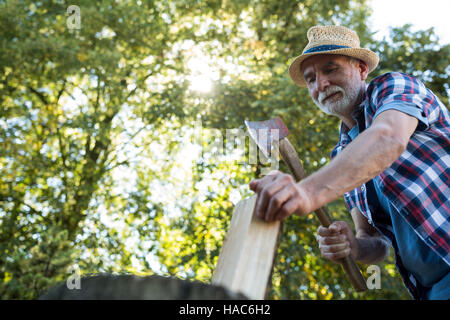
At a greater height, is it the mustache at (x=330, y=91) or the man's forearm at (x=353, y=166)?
the mustache at (x=330, y=91)

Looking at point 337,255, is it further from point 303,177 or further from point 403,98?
point 403,98

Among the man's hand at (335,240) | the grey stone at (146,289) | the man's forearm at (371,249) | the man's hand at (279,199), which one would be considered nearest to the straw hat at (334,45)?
the man's hand at (335,240)

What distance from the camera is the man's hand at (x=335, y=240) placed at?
1731mm

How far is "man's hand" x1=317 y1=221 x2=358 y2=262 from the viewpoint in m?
1.73

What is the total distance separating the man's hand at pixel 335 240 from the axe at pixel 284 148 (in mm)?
37

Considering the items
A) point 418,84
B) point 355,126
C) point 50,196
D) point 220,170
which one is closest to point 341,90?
point 355,126

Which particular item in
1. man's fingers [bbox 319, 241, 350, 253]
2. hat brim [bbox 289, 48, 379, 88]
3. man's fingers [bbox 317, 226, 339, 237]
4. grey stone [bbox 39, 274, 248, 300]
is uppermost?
hat brim [bbox 289, 48, 379, 88]

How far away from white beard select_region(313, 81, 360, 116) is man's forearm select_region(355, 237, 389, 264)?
0.66m

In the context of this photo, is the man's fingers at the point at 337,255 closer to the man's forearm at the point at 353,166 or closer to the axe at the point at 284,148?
the axe at the point at 284,148

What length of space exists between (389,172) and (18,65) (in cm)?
745

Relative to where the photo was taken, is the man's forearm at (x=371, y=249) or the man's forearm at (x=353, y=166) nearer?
the man's forearm at (x=353, y=166)

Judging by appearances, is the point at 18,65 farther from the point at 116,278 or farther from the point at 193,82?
the point at 116,278

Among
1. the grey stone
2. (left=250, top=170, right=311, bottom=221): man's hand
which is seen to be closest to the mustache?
(left=250, top=170, right=311, bottom=221): man's hand

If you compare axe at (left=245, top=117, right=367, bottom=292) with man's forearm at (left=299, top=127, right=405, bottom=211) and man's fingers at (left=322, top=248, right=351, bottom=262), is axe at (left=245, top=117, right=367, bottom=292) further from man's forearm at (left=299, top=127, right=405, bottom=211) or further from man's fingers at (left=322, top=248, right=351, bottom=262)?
man's forearm at (left=299, top=127, right=405, bottom=211)
